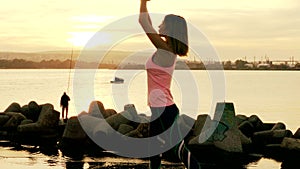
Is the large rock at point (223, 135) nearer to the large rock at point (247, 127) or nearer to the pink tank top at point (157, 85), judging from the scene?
the large rock at point (247, 127)

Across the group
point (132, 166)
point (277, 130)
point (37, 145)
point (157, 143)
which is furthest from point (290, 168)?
point (157, 143)

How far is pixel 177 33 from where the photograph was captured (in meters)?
6.54

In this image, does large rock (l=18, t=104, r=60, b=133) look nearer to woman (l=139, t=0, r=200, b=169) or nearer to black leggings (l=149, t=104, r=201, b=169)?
black leggings (l=149, t=104, r=201, b=169)

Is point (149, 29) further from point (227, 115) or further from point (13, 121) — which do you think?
point (13, 121)

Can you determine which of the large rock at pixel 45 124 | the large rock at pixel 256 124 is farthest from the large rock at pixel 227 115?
the large rock at pixel 45 124

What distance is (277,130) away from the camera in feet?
65.0

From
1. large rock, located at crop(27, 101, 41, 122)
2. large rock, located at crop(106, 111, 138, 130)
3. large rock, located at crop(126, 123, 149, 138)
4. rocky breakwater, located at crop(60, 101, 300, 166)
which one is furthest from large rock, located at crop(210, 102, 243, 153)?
large rock, located at crop(27, 101, 41, 122)

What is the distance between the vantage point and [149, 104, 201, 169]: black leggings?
257 inches

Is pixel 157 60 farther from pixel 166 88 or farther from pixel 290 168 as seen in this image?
pixel 290 168

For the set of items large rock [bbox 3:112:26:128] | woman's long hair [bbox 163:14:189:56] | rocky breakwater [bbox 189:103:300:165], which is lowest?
rocky breakwater [bbox 189:103:300:165]

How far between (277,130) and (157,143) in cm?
1372

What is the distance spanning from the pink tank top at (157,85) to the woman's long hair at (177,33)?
0.25 meters

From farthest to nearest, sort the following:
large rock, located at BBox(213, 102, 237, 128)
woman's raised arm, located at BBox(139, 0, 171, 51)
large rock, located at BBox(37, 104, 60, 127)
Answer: large rock, located at BBox(37, 104, 60, 127) < large rock, located at BBox(213, 102, 237, 128) < woman's raised arm, located at BBox(139, 0, 171, 51)

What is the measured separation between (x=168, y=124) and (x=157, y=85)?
455 mm
